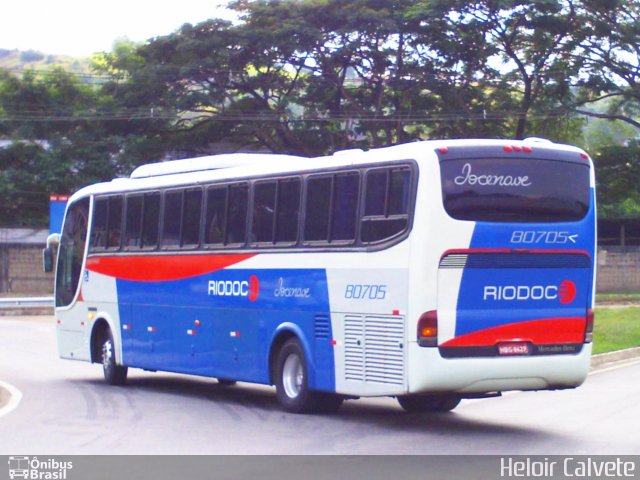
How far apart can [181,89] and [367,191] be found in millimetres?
33669

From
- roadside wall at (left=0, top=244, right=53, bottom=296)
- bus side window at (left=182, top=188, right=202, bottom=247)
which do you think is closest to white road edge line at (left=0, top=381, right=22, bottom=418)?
bus side window at (left=182, top=188, right=202, bottom=247)

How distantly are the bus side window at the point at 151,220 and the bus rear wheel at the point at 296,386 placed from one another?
4.02 m

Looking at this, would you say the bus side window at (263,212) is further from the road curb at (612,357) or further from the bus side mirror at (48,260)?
the road curb at (612,357)

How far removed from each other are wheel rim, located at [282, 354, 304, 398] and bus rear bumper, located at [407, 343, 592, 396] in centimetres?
257

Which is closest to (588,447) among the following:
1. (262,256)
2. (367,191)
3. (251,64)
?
(367,191)

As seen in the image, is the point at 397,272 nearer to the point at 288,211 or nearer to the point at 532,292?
the point at 532,292

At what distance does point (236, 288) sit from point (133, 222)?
3.60m

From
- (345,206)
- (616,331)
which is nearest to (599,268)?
(616,331)

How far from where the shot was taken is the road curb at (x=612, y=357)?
2107cm

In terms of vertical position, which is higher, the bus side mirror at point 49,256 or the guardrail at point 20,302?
the bus side mirror at point 49,256

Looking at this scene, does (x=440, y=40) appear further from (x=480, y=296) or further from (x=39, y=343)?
(x=480, y=296)

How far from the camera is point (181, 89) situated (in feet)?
150

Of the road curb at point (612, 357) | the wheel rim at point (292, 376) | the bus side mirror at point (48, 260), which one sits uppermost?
the bus side mirror at point (48, 260)

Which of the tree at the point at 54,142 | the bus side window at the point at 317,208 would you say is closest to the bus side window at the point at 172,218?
the bus side window at the point at 317,208
